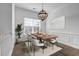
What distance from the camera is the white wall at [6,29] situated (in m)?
1.83

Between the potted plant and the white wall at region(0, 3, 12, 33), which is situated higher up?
the white wall at region(0, 3, 12, 33)

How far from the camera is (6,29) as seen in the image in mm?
1978

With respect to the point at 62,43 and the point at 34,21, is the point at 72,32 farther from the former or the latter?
the point at 34,21

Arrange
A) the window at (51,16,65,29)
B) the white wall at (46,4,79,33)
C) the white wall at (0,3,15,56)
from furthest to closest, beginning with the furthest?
1. the window at (51,16,65,29)
2. the white wall at (46,4,79,33)
3. the white wall at (0,3,15,56)

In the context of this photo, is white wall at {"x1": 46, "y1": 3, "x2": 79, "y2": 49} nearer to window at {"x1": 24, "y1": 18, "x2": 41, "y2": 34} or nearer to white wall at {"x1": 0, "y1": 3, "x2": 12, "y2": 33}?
window at {"x1": 24, "y1": 18, "x2": 41, "y2": 34}

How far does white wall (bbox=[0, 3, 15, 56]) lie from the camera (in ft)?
6.01

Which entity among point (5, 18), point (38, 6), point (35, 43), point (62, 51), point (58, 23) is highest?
point (38, 6)

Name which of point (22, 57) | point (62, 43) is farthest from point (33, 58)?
point (62, 43)

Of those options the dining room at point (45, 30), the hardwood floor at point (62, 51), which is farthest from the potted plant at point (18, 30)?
the hardwood floor at point (62, 51)

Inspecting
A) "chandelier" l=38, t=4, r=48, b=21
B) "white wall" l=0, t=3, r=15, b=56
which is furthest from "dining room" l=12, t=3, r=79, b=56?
"white wall" l=0, t=3, r=15, b=56

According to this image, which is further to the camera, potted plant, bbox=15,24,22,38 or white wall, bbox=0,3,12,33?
potted plant, bbox=15,24,22,38

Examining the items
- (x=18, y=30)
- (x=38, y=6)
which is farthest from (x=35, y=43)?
(x=38, y=6)

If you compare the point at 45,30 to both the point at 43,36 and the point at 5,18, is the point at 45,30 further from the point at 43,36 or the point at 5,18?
the point at 5,18

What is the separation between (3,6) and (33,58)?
4.04 ft
